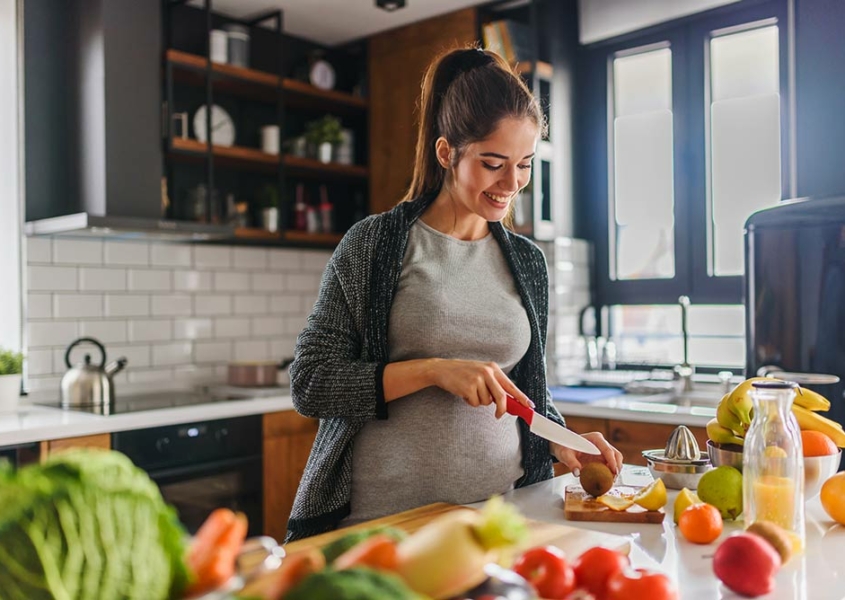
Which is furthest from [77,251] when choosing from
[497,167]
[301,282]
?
[497,167]

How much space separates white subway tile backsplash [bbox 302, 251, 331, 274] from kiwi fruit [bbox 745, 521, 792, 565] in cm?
328

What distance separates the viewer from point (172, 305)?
359cm

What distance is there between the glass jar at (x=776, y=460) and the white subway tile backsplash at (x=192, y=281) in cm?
286

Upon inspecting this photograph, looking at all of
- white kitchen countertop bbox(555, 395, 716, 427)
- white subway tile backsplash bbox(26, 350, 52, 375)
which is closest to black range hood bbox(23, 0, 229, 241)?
white subway tile backsplash bbox(26, 350, 52, 375)

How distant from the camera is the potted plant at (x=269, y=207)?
3.79 metres

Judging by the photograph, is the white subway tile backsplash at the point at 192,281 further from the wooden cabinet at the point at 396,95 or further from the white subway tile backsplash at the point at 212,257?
the wooden cabinet at the point at 396,95

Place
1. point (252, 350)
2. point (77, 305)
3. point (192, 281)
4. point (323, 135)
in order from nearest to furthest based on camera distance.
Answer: point (77, 305) → point (192, 281) → point (252, 350) → point (323, 135)

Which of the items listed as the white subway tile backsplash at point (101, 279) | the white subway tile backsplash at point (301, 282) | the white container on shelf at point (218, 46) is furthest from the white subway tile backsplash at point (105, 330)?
the white container on shelf at point (218, 46)

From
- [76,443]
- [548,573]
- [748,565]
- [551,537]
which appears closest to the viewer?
[548,573]

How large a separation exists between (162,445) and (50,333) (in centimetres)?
74

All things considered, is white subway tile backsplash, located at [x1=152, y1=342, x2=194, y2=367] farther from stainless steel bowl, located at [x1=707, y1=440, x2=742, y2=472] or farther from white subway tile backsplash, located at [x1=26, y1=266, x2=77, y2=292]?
stainless steel bowl, located at [x1=707, y1=440, x2=742, y2=472]

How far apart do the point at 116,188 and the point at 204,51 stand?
96cm

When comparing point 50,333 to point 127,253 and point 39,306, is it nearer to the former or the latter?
point 39,306

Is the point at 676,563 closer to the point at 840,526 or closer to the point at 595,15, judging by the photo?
the point at 840,526
